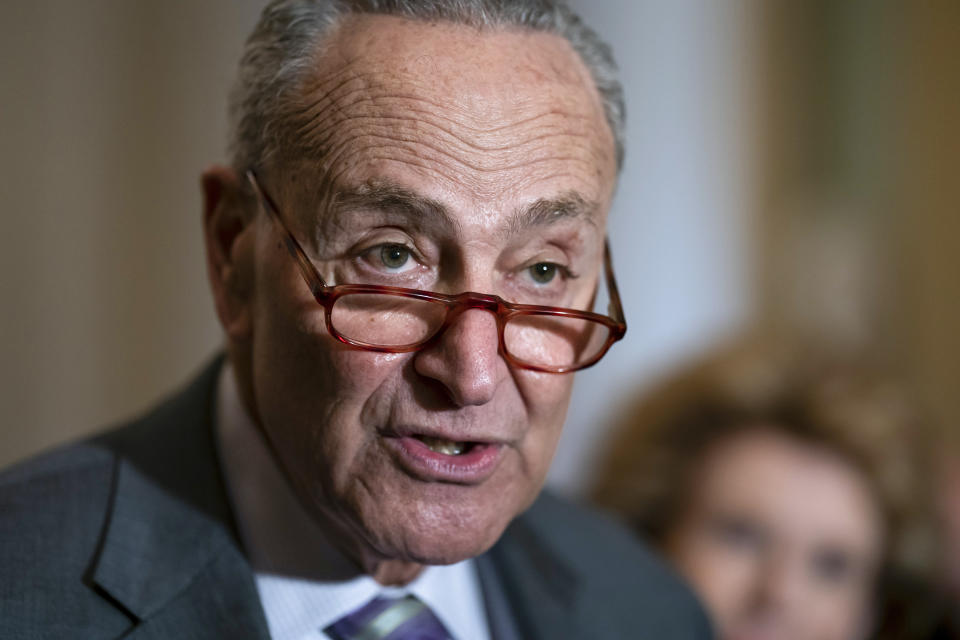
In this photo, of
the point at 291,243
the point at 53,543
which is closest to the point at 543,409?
the point at 291,243

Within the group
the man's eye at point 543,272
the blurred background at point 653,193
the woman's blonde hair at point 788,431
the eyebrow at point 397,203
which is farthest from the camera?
the blurred background at point 653,193

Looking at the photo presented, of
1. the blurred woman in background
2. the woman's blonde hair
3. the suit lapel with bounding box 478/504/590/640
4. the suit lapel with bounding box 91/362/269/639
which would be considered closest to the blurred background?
the woman's blonde hair

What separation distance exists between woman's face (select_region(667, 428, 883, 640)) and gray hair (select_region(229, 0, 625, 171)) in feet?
3.54

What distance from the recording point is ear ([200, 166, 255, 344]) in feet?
3.48

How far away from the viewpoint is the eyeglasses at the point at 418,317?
915mm

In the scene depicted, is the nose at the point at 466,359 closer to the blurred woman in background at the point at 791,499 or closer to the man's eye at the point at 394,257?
the man's eye at the point at 394,257

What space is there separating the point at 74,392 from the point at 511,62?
69.3 inches

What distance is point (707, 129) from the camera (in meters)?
3.15

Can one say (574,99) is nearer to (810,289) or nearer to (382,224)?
(382,224)

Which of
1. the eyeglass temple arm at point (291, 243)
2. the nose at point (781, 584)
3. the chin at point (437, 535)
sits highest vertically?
the eyeglass temple arm at point (291, 243)

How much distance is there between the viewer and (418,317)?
94 centimetres

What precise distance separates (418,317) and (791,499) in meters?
1.20

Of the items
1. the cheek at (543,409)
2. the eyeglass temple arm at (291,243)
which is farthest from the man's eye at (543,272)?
the eyeglass temple arm at (291,243)

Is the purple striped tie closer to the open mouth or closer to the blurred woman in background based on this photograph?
the open mouth
